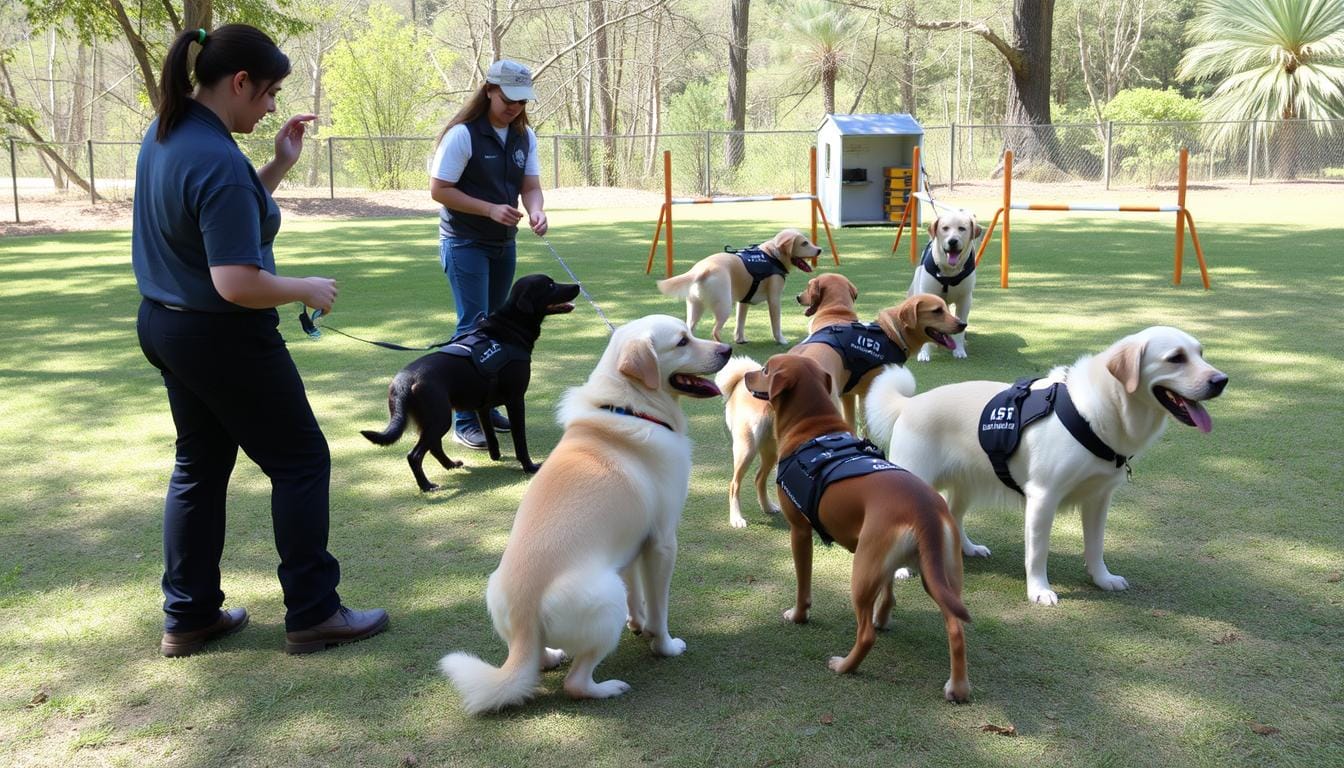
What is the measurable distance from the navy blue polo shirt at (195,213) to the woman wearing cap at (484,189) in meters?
2.61

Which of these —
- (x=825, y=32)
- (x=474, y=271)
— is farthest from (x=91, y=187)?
(x=825, y=32)

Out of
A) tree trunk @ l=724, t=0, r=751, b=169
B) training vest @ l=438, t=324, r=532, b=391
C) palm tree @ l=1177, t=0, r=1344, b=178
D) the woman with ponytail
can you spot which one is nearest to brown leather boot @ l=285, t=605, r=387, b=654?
the woman with ponytail

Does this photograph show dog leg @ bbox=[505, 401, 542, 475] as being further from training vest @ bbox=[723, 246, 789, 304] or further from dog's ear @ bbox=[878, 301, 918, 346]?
training vest @ bbox=[723, 246, 789, 304]

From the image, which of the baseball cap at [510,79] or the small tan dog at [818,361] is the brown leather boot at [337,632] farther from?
the baseball cap at [510,79]

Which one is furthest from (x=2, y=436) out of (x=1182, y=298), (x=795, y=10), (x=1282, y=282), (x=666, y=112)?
(x=666, y=112)

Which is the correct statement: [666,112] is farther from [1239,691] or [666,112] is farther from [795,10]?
[1239,691]

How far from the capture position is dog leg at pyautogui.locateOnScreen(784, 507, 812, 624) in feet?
11.5

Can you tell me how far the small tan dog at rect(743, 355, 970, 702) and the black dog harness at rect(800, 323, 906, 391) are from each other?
1579 millimetres

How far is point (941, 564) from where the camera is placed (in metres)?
2.92

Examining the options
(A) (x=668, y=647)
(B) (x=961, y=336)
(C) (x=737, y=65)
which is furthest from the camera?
(C) (x=737, y=65)

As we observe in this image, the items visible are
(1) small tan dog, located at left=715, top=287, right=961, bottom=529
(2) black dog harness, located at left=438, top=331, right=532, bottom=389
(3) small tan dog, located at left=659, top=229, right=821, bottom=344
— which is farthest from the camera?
(3) small tan dog, located at left=659, top=229, right=821, bottom=344

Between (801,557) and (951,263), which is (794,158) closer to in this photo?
(951,263)

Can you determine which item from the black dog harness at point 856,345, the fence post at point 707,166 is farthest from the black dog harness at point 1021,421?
the fence post at point 707,166

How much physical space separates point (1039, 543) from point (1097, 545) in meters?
0.31
